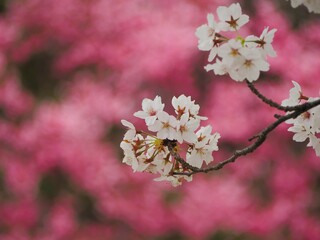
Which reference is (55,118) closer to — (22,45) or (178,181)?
(22,45)

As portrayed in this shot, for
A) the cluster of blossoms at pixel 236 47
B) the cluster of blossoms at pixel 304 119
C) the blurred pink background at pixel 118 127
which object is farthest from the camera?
the blurred pink background at pixel 118 127

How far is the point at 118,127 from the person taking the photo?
4.80m

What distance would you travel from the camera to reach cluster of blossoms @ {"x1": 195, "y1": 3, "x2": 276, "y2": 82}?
1005 millimetres

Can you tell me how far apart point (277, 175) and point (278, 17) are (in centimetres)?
110

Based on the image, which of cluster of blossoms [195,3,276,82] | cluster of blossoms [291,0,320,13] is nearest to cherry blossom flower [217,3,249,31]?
cluster of blossoms [195,3,276,82]

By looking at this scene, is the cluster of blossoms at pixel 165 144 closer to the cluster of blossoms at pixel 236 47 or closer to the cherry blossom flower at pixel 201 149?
the cherry blossom flower at pixel 201 149

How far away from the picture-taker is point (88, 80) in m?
4.71

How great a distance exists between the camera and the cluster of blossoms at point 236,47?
100 centimetres

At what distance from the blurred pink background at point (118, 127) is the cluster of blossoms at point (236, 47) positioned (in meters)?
2.68

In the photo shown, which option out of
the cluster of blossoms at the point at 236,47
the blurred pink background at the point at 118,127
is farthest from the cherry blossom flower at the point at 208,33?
the blurred pink background at the point at 118,127

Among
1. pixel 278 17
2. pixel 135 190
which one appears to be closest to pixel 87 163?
pixel 135 190

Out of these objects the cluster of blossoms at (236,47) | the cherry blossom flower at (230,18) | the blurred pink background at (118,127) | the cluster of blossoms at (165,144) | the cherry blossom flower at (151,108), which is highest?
Answer: the blurred pink background at (118,127)

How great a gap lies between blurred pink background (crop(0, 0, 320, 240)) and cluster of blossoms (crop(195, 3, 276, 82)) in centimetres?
268

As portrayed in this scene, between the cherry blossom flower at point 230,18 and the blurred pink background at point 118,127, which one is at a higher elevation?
the blurred pink background at point 118,127
